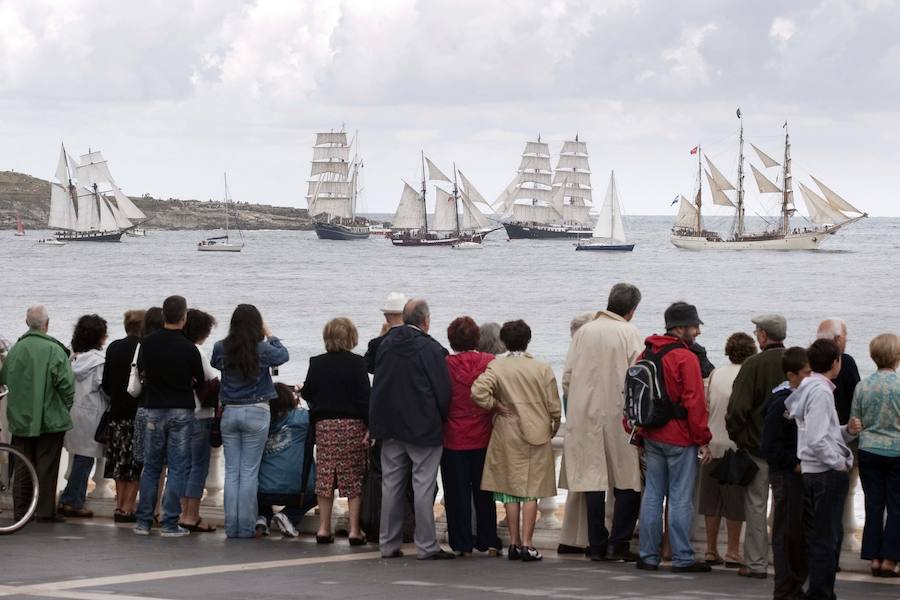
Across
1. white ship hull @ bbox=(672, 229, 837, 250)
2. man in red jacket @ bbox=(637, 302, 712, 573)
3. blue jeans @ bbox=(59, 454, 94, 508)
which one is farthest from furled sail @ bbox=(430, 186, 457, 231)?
man in red jacket @ bbox=(637, 302, 712, 573)

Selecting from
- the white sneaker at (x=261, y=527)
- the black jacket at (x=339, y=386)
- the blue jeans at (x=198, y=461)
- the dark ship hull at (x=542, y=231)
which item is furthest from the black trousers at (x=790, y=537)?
the dark ship hull at (x=542, y=231)

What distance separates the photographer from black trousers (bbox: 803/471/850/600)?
771 centimetres

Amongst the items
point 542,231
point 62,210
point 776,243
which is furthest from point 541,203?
point 62,210

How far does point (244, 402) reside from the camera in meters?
9.88

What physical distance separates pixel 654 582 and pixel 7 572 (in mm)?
3563

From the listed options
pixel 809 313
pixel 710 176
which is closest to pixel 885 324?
pixel 809 313

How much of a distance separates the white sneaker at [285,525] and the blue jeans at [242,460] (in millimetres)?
173

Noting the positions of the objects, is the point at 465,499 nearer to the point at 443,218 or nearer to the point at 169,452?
the point at 169,452

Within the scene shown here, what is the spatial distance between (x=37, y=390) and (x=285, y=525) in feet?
6.34

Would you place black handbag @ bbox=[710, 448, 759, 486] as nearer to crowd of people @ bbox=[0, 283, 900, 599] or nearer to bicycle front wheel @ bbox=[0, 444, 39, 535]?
crowd of people @ bbox=[0, 283, 900, 599]

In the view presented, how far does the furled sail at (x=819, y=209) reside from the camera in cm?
13850

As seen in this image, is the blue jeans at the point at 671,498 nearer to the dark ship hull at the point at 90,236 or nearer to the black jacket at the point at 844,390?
the black jacket at the point at 844,390

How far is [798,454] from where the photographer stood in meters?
7.84

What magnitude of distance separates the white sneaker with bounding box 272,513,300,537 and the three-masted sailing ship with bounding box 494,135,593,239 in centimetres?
16946
